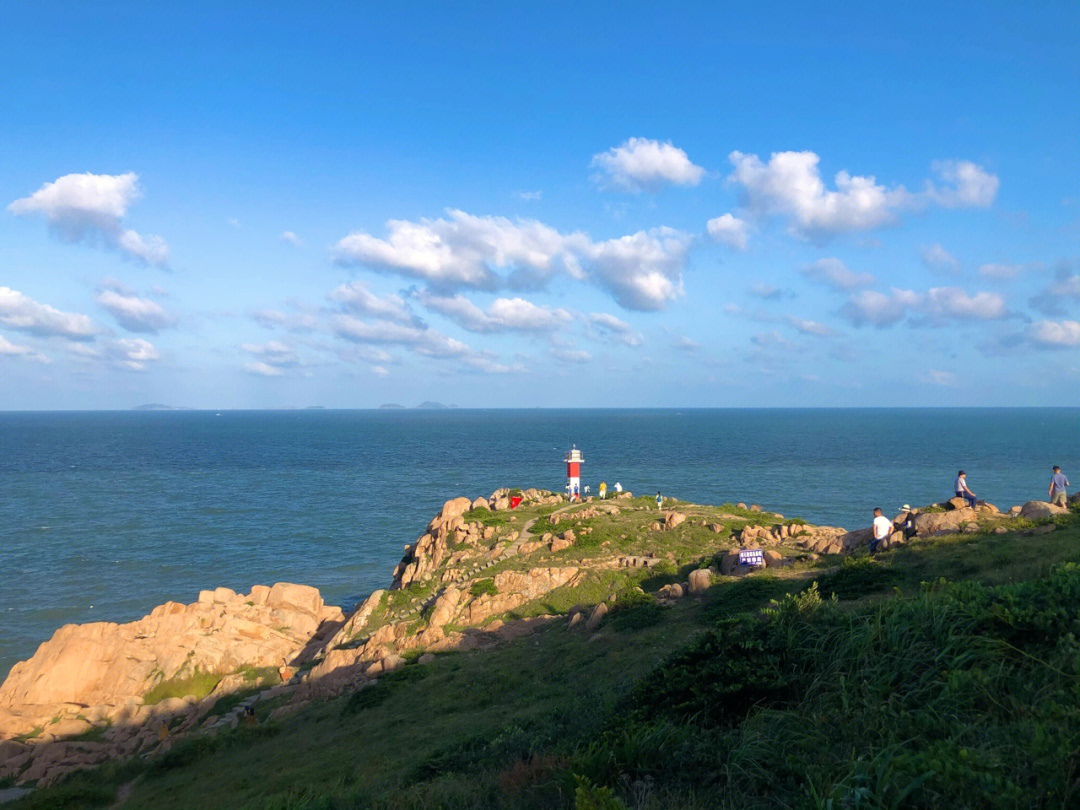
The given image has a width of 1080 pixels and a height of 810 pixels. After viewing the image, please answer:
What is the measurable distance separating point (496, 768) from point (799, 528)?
73.9 ft

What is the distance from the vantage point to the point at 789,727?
7070 mm

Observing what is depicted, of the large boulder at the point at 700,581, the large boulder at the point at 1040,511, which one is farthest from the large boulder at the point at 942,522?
the large boulder at the point at 700,581

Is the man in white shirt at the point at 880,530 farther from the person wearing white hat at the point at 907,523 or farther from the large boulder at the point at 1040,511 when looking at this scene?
the large boulder at the point at 1040,511

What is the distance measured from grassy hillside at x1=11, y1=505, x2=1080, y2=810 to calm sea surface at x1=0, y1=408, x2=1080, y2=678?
30414 mm

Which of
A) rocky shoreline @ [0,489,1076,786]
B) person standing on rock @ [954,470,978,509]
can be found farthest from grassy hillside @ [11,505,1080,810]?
person standing on rock @ [954,470,978,509]

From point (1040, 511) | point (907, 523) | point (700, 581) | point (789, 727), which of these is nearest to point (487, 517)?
point (700, 581)

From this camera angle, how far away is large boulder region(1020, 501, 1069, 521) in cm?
1927

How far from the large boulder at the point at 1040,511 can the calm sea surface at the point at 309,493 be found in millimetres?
32605

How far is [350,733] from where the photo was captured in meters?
14.9

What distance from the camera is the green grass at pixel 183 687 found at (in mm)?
26031

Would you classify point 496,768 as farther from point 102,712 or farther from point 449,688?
point 102,712

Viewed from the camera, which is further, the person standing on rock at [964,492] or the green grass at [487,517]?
the green grass at [487,517]

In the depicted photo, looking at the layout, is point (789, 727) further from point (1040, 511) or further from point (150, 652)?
point (150, 652)

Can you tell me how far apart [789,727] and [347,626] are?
80.9 ft
